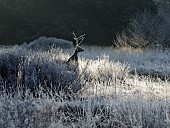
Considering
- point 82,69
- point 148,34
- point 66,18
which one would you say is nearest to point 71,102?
point 82,69

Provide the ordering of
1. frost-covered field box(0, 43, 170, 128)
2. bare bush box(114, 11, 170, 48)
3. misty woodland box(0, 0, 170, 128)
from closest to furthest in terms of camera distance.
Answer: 1. frost-covered field box(0, 43, 170, 128)
2. misty woodland box(0, 0, 170, 128)
3. bare bush box(114, 11, 170, 48)

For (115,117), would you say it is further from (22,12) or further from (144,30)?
(22,12)

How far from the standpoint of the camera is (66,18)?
34.8m

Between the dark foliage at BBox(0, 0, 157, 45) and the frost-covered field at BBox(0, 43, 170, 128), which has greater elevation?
the dark foliage at BBox(0, 0, 157, 45)

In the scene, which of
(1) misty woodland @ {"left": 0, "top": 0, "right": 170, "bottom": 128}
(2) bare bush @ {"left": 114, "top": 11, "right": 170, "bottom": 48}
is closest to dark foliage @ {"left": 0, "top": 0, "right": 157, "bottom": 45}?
(1) misty woodland @ {"left": 0, "top": 0, "right": 170, "bottom": 128}

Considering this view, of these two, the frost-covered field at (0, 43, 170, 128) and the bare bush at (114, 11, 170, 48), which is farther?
the bare bush at (114, 11, 170, 48)

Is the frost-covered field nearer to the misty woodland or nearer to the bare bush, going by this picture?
the misty woodland

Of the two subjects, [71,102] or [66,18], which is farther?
[66,18]

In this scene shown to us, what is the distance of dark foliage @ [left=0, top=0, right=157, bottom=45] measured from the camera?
3438 cm

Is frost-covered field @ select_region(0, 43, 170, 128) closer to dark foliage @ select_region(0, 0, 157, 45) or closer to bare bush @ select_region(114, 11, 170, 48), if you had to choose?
bare bush @ select_region(114, 11, 170, 48)

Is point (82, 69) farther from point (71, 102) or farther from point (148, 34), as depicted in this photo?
point (148, 34)

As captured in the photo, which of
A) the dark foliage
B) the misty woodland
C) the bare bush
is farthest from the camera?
the dark foliage

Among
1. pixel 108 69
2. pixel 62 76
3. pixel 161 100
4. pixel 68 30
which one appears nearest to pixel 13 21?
pixel 68 30

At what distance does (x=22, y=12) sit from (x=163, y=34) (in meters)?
12.6
